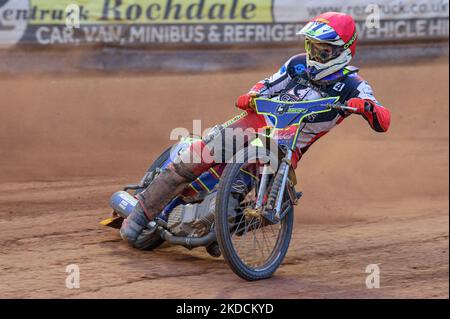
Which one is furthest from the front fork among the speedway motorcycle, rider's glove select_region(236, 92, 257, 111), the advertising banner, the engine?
the advertising banner

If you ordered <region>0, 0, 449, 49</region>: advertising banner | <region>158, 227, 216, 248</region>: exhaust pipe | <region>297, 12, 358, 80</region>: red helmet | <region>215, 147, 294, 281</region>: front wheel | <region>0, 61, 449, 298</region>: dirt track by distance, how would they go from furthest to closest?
<region>0, 0, 449, 49</region>: advertising banner
<region>297, 12, 358, 80</region>: red helmet
<region>158, 227, 216, 248</region>: exhaust pipe
<region>0, 61, 449, 298</region>: dirt track
<region>215, 147, 294, 281</region>: front wheel

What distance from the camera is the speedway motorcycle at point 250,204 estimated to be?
4660 mm

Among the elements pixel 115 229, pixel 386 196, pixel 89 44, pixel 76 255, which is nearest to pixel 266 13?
pixel 89 44

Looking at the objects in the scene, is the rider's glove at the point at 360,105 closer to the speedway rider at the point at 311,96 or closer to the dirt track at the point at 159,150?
the speedway rider at the point at 311,96

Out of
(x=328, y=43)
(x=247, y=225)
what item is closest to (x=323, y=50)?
(x=328, y=43)

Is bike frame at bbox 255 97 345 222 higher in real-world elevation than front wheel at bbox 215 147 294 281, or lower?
higher

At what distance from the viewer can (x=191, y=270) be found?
5016 mm

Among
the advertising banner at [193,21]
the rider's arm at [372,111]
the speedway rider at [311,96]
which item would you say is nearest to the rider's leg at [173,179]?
→ the speedway rider at [311,96]

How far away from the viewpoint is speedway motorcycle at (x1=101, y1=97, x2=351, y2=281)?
4.66m

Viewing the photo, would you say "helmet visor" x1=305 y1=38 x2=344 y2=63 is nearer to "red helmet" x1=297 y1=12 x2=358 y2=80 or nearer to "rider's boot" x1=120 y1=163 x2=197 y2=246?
"red helmet" x1=297 y1=12 x2=358 y2=80

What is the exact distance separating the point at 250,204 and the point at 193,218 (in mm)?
412

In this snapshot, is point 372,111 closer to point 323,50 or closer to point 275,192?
point 323,50

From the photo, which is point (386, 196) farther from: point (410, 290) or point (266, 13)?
point (266, 13)

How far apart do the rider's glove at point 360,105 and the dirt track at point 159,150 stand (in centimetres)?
112
